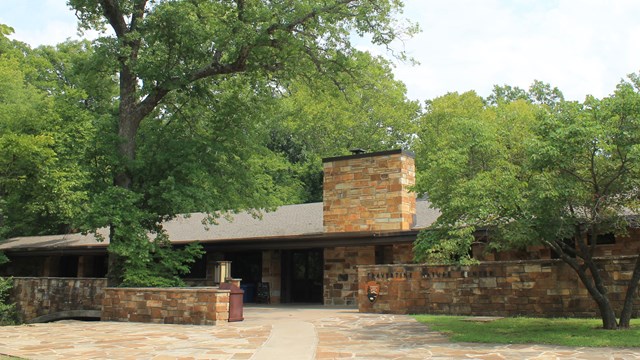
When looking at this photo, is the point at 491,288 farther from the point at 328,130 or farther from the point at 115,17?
the point at 328,130

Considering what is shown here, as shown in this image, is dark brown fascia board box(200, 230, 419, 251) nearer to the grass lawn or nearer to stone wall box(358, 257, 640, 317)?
stone wall box(358, 257, 640, 317)

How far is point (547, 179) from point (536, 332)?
3.05m

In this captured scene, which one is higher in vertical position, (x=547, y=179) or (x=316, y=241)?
(x=547, y=179)

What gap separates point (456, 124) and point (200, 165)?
378 inches

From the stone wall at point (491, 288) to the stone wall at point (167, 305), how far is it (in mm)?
4371

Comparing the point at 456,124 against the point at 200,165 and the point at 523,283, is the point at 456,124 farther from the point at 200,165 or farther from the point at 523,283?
the point at 200,165

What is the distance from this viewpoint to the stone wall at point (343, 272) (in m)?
19.0

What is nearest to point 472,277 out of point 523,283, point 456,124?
point 523,283

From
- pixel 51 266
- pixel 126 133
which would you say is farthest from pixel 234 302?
pixel 51 266

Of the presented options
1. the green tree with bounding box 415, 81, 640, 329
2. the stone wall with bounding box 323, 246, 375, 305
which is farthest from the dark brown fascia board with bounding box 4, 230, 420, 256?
the green tree with bounding box 415, 81, 640, 329

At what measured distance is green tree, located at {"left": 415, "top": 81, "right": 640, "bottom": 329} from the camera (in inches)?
359

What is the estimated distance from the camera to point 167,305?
14234 millimetres

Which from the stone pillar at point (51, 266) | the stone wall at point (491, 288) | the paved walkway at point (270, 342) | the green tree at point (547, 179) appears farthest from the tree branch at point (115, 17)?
the stone pillar at point (51, 266)

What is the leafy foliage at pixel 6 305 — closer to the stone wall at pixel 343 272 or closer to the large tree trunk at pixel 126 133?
the large tree trunk at pixel 126 133
